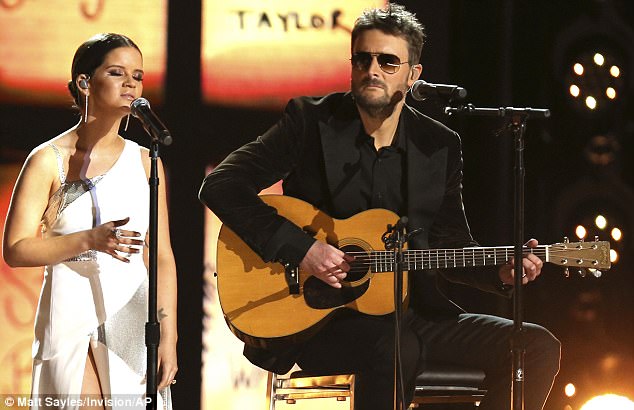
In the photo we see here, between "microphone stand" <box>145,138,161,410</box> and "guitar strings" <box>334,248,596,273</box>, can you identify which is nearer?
"microphone stand" <box>145,138,161,410</box>

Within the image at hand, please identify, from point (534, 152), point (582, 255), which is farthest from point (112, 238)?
point (534, 152)

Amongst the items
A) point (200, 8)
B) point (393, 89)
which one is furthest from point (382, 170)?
point (200, 8)

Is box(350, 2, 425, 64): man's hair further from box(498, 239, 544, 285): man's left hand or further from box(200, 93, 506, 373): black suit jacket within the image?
box(498, 239, 544, 285): man's left hand

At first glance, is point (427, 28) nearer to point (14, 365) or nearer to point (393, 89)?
point (393, 89)

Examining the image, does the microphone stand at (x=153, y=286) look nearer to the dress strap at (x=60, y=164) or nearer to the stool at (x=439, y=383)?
the dress strap at (x=60, y=164)

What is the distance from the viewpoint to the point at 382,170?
423cm

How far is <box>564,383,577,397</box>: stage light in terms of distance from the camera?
490 centimetres

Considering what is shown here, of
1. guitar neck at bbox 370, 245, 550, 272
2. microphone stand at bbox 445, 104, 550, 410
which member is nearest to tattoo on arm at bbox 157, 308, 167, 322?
guitar neck at bbox 370, 245, 550, 272

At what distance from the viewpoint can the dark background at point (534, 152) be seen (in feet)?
16.0

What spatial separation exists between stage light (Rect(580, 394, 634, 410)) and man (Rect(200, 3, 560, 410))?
0.92 metres

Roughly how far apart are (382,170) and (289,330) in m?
0.81

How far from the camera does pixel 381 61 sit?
→ 4098 millimetres

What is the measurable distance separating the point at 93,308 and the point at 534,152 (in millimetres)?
2423

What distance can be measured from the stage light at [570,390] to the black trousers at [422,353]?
99cm
